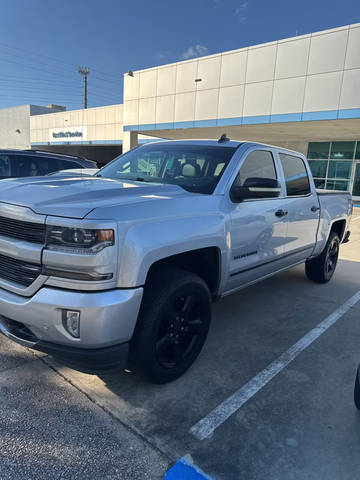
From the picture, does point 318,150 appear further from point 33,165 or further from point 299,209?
point 299,209

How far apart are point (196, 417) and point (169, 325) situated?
0.68m

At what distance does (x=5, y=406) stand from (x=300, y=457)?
2.03 meters

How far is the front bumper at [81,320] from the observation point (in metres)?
2.17

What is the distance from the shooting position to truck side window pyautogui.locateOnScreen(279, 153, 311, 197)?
14.3 feet

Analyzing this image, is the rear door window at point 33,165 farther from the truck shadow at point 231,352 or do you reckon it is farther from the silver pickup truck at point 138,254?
→ the truck shadow at point 231,352

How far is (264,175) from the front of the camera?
3.96m

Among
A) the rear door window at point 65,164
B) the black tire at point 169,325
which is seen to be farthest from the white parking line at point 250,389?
the rear door window at point 65,164

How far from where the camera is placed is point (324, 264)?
18.7ft

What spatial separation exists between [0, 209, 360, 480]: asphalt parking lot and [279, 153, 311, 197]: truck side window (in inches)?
71.4

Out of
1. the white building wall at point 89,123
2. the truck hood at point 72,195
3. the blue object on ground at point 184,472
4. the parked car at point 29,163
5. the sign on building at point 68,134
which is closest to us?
the blue object on ground at point 184,472

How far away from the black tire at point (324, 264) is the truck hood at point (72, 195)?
3516mm

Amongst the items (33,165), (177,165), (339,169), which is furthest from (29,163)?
(339,169)

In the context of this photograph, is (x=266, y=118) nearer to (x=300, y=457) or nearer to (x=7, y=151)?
(x=7, y=151)

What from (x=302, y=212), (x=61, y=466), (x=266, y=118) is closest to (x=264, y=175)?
(x=302, y=212)
